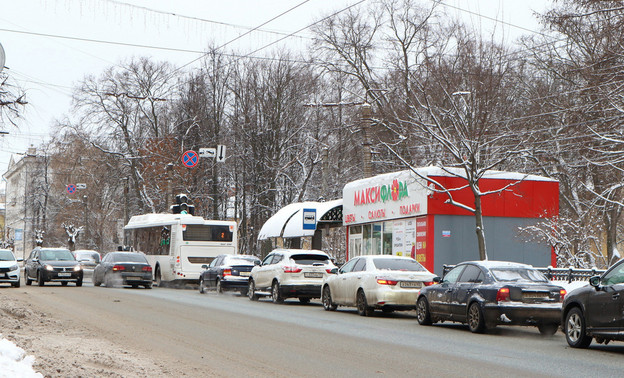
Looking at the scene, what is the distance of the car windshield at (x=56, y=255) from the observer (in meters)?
36.8

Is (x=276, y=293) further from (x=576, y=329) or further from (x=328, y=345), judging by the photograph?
(x=576, y=329)

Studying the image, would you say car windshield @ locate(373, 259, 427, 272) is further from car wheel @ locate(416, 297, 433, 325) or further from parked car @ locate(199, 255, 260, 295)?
parked car @ locate(199, 255, 260, 295)

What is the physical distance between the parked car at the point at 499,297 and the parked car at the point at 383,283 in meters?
2.67

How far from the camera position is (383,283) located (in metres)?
20.7

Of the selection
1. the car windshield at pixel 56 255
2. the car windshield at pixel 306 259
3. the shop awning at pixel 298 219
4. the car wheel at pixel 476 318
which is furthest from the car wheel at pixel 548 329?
the car windshield at pixel 56 255

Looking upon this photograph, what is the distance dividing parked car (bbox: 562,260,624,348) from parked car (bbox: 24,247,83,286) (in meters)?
25.5

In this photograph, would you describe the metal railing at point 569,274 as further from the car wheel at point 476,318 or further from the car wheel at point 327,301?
the car wheel at point 327,301

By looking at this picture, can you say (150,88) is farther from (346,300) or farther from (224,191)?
(346,300)

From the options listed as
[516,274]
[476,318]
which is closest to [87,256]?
[476,318]

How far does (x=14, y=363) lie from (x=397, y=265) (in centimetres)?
1384

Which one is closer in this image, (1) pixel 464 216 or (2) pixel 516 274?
(2) pixel 516 274

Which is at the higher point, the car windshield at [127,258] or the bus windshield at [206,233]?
the bus windshield at [206,233]

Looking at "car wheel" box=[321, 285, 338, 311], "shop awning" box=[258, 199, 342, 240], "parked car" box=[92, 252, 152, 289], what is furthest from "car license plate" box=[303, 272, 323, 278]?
"parked car" box=[92, 252, 152, 289]

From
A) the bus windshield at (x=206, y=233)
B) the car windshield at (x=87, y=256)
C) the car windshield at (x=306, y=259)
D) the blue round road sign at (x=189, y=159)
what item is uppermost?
the blue round road sign at (x=189, y=159)
